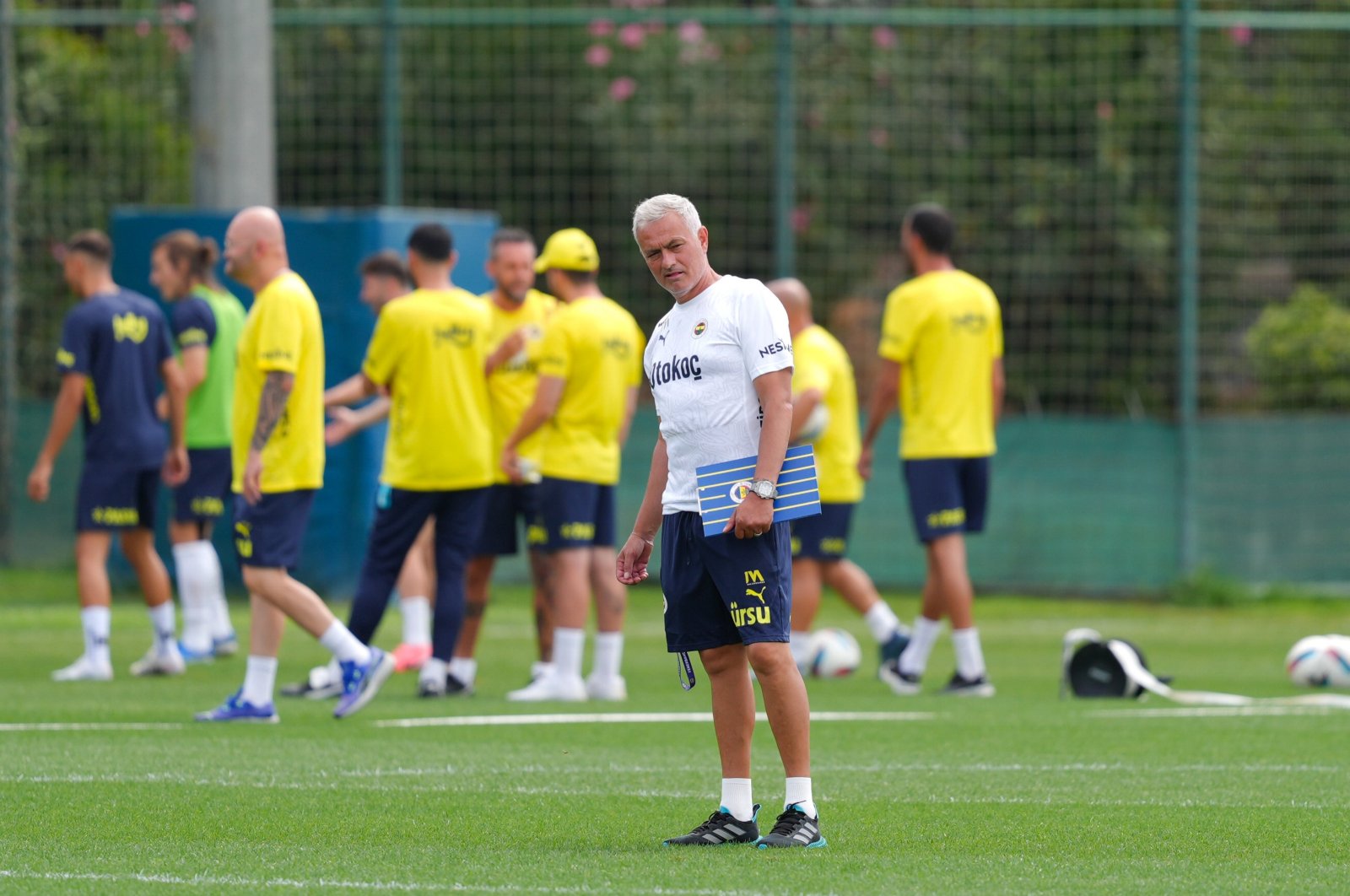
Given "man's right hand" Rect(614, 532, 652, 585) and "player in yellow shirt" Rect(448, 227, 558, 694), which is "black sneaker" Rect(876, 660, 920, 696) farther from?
"man's right hand" Rect(614, 532, 652, 585)

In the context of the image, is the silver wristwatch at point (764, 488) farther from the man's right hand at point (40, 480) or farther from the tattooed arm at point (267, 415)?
the man's right hand at point (40, 480)

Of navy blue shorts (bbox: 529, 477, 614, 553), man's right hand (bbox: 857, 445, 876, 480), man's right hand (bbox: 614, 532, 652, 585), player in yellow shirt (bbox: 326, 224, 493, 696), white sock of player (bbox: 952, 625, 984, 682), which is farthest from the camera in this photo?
man's right hand (bbox: 857, 445, 876, 480)

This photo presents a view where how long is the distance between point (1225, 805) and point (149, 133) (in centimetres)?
1310

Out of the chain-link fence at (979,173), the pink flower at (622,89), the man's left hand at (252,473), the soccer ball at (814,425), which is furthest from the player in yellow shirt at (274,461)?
the pink flower at (622,89)

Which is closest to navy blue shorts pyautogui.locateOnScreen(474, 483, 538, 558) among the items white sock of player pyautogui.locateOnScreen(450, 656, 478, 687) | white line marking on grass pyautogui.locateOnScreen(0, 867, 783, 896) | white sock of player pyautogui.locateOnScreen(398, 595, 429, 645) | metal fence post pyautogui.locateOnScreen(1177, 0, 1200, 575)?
white sock of player pyautogui.locateOnScreen(450, 656, 478, 687)

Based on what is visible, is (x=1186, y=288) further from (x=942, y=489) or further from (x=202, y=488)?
(x=202, y=488)

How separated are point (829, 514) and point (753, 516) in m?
5.81

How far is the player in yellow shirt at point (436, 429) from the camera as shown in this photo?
10.4m

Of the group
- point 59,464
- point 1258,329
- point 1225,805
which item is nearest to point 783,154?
point 1258,329

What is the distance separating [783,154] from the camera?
17.0 m

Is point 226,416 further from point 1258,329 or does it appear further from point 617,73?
point 1258,329

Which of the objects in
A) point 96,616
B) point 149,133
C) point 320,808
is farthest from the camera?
point 149,133

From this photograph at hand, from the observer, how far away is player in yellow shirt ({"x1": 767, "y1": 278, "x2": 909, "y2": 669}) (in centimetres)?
1166

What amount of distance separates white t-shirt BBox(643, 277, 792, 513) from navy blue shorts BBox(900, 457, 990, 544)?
4730mm
